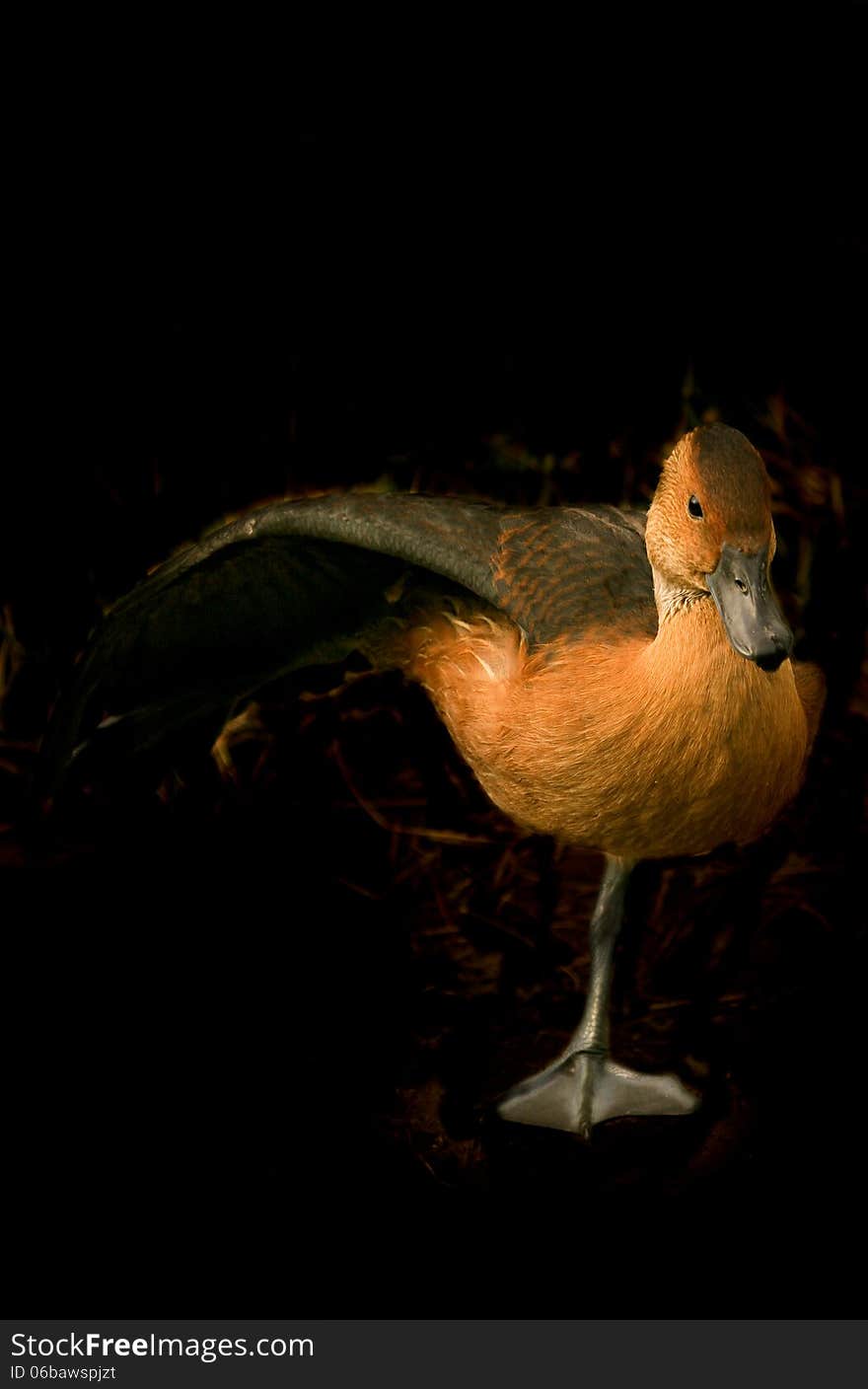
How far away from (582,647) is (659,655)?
125 millimetres

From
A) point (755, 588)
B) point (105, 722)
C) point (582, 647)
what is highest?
point (755, 588)

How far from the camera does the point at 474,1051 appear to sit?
2.54 meters

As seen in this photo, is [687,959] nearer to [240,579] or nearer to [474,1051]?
[474,1051]

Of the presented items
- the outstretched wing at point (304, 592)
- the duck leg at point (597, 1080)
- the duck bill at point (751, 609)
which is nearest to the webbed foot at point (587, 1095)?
the duck leg at point (597, 1080)

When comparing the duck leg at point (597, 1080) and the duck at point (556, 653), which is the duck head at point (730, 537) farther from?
the duck leg at point (597, 1080)

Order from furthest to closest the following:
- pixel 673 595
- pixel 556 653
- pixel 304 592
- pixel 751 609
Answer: pixel 304 592 → pixel 556 653 → pixel 673 595 → pixel 751 609

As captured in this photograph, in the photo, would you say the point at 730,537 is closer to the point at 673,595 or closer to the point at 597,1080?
the point at 673,595

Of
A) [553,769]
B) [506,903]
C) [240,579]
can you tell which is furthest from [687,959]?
[240,579]

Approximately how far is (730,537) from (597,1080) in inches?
35.4

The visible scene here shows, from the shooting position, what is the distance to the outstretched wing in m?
2.21

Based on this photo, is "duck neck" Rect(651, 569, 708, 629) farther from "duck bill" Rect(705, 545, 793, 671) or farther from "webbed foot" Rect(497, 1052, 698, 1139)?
"webbed foot" Rect(497, 1052, 698, 1139)

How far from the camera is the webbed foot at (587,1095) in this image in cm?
240

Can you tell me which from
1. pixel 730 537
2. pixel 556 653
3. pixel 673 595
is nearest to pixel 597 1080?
pixel 556 653

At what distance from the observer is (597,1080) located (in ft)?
8.02
